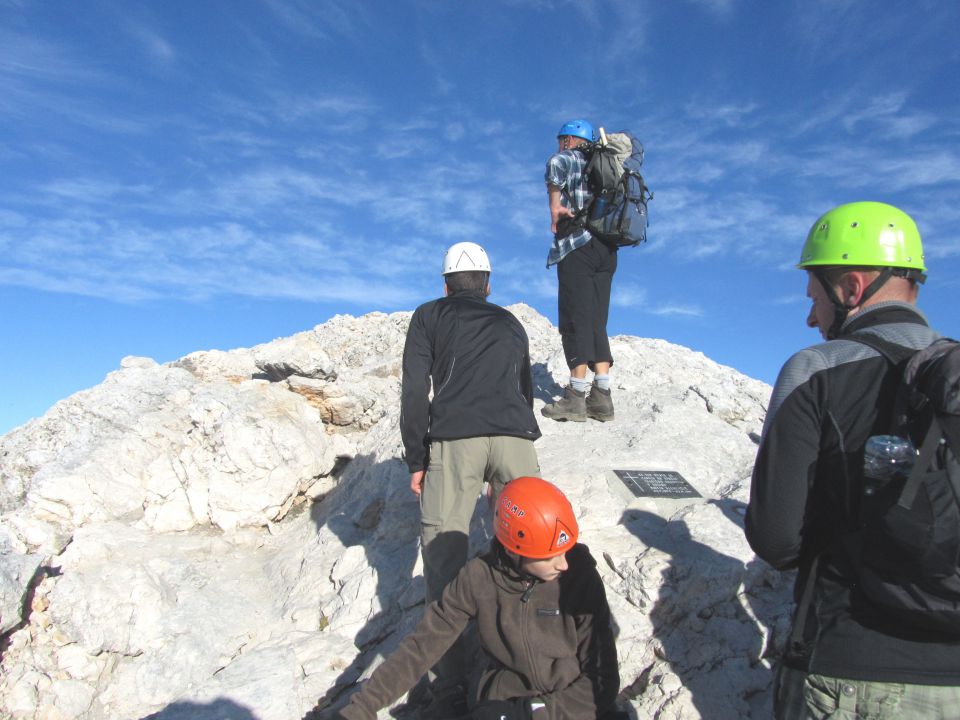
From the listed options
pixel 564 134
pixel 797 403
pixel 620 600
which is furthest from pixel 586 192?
pixel 797 403

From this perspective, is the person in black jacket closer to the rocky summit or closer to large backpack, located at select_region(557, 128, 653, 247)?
the rocky summit

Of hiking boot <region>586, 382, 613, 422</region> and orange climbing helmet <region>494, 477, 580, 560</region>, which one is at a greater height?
hiking boot <region>586, 382, 613, 422</region>

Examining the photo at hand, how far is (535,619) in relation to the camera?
4.11 m

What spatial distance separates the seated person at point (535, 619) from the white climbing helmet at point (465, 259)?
2.44 m

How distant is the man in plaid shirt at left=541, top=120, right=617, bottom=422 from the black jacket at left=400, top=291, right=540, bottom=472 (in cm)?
231

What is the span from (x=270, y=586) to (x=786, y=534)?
6.45 meters

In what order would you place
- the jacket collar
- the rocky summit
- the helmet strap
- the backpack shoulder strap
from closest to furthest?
the backpack shoulder strap < the jacket collar < the helmet strap < the rocky summit

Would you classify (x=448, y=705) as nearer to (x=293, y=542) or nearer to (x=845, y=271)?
(x=845, y=271)

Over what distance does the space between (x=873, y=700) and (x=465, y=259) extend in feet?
14.5

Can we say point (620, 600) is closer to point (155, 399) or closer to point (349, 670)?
point (349, 670)

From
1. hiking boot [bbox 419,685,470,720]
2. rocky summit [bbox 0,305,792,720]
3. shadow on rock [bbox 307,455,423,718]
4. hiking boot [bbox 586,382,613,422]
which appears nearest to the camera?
hiking boot [bbox 419,685,470,720]

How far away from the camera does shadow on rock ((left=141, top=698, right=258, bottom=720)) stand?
5.52 m

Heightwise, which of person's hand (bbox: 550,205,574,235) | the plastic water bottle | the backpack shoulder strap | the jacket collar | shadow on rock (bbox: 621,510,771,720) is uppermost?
person's hand (bbox: 550,205,574,235)

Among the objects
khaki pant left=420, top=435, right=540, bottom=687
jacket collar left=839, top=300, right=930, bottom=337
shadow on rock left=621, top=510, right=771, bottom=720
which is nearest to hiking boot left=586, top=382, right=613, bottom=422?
shadow on rock left=621, top=510, right=771, bottom=720
